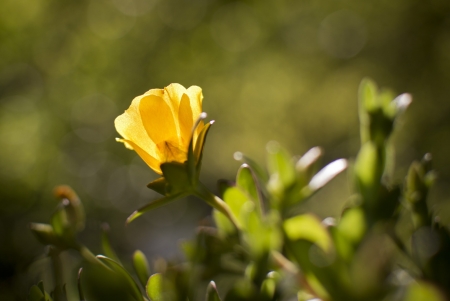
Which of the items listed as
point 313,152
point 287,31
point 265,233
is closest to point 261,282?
point 265,233

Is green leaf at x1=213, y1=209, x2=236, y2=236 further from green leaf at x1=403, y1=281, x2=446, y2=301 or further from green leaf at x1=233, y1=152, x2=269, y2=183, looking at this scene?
green leaf at x1=403, y1=281, x2=446, y2=301

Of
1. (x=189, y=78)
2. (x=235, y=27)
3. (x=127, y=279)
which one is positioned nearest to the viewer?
(x=127, y=279)

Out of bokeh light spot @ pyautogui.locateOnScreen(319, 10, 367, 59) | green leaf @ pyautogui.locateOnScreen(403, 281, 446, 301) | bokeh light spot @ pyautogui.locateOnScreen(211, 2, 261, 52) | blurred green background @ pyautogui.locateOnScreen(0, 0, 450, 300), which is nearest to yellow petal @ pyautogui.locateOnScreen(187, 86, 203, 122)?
green leaf @ pyautogui.locateOnScreen(403, 281, 446, 301)

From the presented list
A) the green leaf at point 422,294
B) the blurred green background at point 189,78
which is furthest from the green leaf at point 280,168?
the blurred green background at point 189,78

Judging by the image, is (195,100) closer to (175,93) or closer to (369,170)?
(175,93)

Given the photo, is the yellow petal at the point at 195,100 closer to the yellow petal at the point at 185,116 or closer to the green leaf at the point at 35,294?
the yellow petal at the point at 185,116

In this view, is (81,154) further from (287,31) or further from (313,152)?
(313,152)

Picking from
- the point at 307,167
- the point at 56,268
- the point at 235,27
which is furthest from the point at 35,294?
the point at 235,27
